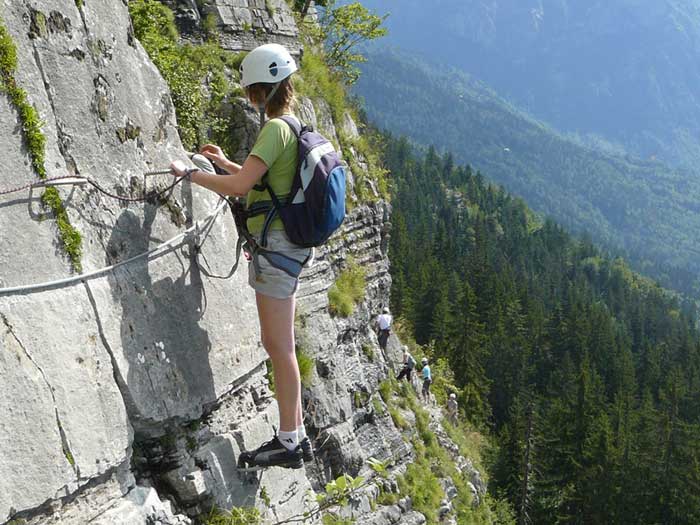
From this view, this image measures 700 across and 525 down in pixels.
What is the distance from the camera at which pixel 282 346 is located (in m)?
5.54

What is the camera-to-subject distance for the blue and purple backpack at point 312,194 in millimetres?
5176

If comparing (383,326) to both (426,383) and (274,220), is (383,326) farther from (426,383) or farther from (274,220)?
(274,220)

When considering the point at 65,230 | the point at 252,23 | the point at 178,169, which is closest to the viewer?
the point at 65,230

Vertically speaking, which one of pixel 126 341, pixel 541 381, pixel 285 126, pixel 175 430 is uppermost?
pixel 285 126

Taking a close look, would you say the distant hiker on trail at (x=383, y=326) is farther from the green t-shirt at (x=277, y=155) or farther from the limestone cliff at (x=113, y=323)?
the green t-shirt at (x=277, y=155)

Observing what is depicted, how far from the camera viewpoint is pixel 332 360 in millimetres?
10719

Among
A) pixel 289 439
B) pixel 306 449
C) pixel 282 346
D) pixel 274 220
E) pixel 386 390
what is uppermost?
pixel 274 220

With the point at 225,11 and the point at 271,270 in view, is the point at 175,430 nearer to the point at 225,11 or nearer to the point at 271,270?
the point at 271,270

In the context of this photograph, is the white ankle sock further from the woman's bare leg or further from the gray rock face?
the gray rock face

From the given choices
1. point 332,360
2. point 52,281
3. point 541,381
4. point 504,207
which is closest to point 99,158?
point 52,281

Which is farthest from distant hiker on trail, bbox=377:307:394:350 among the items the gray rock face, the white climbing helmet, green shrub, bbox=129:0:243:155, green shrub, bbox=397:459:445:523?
the white climbing helmet

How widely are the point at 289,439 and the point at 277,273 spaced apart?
1293 millimetres

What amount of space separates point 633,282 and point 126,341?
169374 millimetres

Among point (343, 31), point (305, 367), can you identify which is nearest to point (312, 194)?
point (305, 367)
